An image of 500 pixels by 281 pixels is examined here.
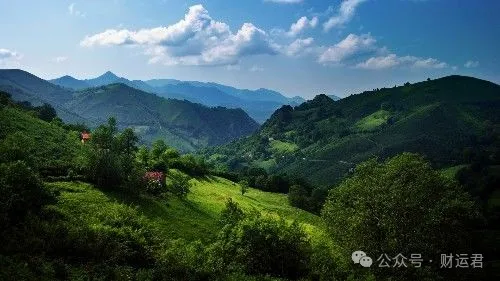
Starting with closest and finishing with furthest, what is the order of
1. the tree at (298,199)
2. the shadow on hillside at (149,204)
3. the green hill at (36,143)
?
the green hill at (36,143) → the shadow on hillside at (149,204) → the tree at (298,199)

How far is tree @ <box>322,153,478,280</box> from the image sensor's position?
59.9m

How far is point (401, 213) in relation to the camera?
2410 inches

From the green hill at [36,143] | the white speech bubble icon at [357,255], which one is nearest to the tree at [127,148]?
the green hill at [36,143]

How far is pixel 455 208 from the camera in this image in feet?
213

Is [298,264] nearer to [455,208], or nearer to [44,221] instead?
[455,208]

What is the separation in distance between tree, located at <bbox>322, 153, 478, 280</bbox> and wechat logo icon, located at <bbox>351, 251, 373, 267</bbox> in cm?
110

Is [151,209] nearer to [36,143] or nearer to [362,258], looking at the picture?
[36,143]

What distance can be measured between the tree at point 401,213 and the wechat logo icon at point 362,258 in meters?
1.10

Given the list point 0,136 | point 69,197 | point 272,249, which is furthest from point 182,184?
point 272,249

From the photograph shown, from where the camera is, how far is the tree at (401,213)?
59.9 m

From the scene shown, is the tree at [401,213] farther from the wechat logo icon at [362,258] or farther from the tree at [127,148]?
the tree at [127,148]

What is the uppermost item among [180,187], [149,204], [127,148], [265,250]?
[127,148]

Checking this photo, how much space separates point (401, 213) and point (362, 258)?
8.94 m

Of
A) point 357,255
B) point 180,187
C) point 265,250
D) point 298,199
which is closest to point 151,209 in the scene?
point 180,187
